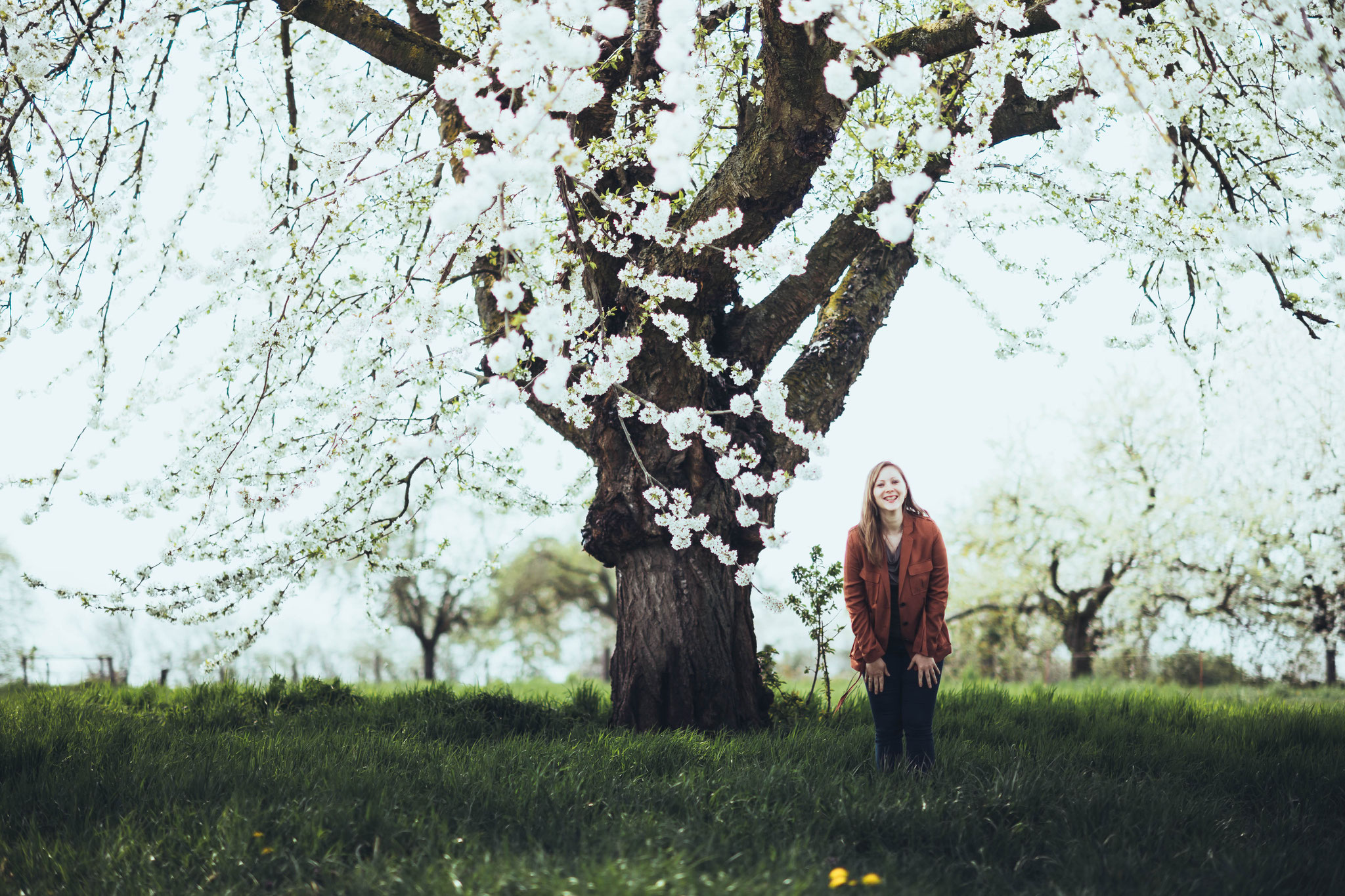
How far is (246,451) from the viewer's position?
5.05 m

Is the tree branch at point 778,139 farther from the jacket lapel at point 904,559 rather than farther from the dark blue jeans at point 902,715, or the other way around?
the dark blue jeans at point 902,715

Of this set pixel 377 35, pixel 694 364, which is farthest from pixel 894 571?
pixel 377 35

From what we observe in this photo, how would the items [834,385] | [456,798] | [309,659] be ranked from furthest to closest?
[309,659], [834,385], [456,798]

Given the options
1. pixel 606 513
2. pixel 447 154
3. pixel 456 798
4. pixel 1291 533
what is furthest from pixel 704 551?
pixel 1291 533

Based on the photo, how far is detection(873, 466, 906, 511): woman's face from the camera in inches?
164

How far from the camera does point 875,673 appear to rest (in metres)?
4.09

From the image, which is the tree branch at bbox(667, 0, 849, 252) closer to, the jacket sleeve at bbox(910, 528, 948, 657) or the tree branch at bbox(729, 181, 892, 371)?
the tree branch at bbox(729, 181, 892, 371)

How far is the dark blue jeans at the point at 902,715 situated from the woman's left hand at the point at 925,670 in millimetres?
46

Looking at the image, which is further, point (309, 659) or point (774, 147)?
point (309, 659)

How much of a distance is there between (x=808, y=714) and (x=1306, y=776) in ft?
8.69

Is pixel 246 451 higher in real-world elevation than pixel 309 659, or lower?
higher

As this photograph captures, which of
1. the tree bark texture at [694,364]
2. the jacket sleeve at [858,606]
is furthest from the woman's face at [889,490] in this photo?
the tree bark texture at [694,364]

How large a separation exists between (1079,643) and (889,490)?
13.8m

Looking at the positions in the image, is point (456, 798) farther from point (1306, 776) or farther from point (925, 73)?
point (925, 73)
